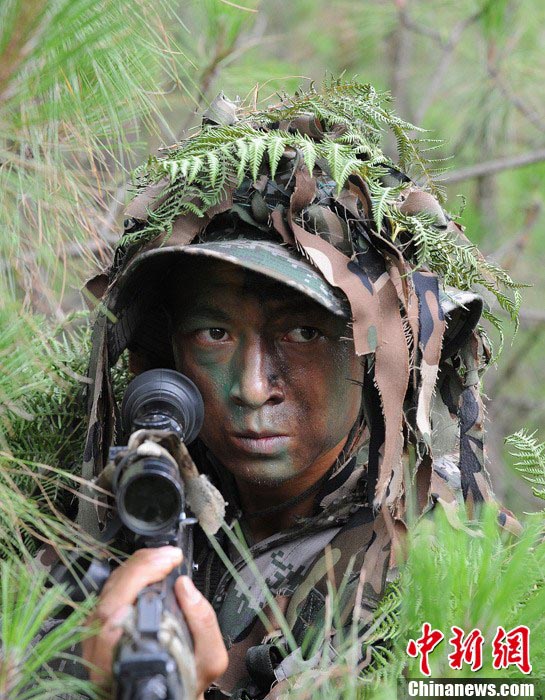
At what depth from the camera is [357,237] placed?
1.57 m

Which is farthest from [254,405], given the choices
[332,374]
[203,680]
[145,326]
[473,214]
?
[473,214]

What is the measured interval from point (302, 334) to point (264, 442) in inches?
7.6

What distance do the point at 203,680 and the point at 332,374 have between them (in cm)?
60

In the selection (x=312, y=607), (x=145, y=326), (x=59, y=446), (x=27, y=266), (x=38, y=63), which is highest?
(x=38, y=63)

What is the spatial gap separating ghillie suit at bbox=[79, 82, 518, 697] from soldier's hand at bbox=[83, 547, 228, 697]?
0.94ft

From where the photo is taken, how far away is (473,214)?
3949 mm

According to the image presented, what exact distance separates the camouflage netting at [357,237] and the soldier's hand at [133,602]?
43cm

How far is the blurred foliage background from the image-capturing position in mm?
1279

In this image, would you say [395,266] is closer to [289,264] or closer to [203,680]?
[289,264]

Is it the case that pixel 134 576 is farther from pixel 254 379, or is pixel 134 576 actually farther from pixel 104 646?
pixel 254 379

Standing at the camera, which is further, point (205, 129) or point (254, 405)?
point (205, 129)

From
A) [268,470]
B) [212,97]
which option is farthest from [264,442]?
[212,97]

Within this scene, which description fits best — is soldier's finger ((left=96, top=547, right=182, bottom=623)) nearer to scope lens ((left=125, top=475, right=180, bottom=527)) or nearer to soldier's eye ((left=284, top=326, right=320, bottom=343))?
scope lens ((left=125, top=475, right=180, bottom=527))

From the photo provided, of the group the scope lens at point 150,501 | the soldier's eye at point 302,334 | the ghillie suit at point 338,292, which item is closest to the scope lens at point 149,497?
the scope lens at point 150,501
